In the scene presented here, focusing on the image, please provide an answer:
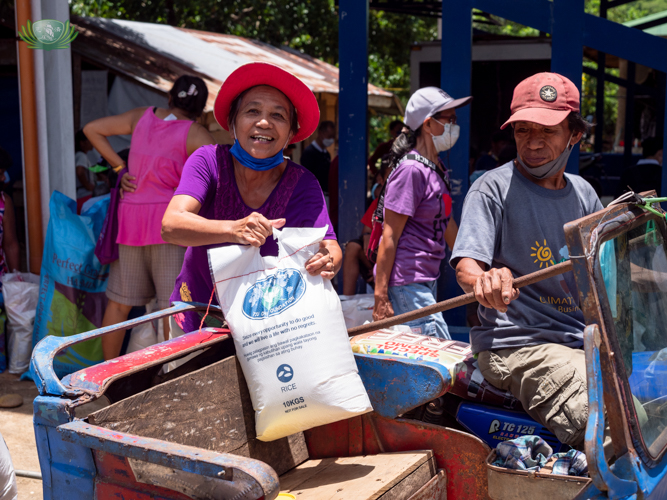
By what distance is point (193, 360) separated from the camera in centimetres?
250

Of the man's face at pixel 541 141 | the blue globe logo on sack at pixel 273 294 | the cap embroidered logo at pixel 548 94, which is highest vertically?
the cap embroidered logo at pixel 548 94

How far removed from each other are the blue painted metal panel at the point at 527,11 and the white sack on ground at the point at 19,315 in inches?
141

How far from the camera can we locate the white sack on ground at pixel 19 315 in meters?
4.70

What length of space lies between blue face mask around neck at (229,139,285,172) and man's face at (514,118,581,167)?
2.97 feet

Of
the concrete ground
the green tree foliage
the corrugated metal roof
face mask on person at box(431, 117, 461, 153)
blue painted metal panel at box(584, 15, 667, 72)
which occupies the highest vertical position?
the green tree foliage

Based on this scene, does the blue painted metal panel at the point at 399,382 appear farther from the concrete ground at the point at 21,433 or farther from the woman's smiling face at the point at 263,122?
the concrete ground at the point at 21,433

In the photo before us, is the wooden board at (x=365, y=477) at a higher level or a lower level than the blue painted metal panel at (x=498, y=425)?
lower

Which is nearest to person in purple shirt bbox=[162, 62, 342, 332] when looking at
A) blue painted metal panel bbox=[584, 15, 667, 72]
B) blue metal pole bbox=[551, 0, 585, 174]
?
blue metal pole bbox=[551, 0, 585, 174]

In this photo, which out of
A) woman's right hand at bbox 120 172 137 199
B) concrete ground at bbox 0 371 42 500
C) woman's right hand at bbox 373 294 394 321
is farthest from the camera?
woman's right hand at bbox 120 172 137 199

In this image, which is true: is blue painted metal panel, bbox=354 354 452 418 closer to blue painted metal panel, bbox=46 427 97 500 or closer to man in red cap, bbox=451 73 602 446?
man in red cap, bbox=451 73 602 446

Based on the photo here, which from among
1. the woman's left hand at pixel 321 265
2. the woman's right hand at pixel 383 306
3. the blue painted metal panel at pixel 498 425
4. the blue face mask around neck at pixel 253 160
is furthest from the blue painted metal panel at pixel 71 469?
the woman's right hand at pixel 383 306

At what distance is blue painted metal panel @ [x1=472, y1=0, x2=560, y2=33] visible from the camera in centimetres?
374

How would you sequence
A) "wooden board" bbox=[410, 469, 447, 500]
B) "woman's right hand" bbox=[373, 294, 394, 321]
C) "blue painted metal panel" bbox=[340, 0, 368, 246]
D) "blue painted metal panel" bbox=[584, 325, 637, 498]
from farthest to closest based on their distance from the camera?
"blue painted metal panel" bbox=[340, 0, 368, 246] → "woman's right hand" bbox=[373, 294, 394, 321] → "wooden board" bbox=[410, 469, 447, 500] → "blue painted metal panel" bbox=[584, 325, 637, 498]

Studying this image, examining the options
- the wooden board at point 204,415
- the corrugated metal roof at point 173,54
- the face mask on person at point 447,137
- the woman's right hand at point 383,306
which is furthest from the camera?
the corrugated metal roof at point 173,54
